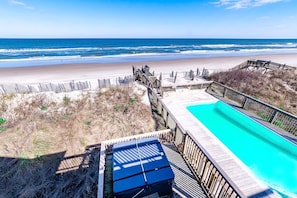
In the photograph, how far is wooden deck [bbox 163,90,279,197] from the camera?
505 cm

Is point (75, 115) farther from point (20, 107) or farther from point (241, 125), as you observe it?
point (241, 125)

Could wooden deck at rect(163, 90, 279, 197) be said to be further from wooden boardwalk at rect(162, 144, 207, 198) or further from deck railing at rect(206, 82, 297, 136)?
deck railing at rect(206, 82, 297, 136)

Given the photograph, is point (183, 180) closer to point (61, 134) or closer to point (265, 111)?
point (61, 134)

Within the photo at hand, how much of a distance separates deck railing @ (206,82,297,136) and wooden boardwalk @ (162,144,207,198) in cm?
644

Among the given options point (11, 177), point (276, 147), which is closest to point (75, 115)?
point (11, 177)

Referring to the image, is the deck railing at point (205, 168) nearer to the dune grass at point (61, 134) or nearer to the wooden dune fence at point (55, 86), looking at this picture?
the dune grass at point (61, 134)

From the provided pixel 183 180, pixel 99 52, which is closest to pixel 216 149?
pixel 183 180

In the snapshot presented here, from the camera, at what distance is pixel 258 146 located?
7.87 meters

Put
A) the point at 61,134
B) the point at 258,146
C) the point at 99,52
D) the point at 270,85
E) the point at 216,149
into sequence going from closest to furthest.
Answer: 1. the point at 216,149
2. the point at 258,146
3. the point at 61,134
4. the point at 270,85
5. the point at 99,52

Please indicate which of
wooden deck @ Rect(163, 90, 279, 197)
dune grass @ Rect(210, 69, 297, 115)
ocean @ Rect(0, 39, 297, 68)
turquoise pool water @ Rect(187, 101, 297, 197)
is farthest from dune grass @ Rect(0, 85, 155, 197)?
ocean @ Rect(0, 39, 297, 68)

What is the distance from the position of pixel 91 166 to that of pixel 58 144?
2447mm

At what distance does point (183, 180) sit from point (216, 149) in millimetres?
2799

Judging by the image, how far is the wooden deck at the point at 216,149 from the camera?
5.05 meters

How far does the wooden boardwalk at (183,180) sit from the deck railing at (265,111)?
6437 millimetres
